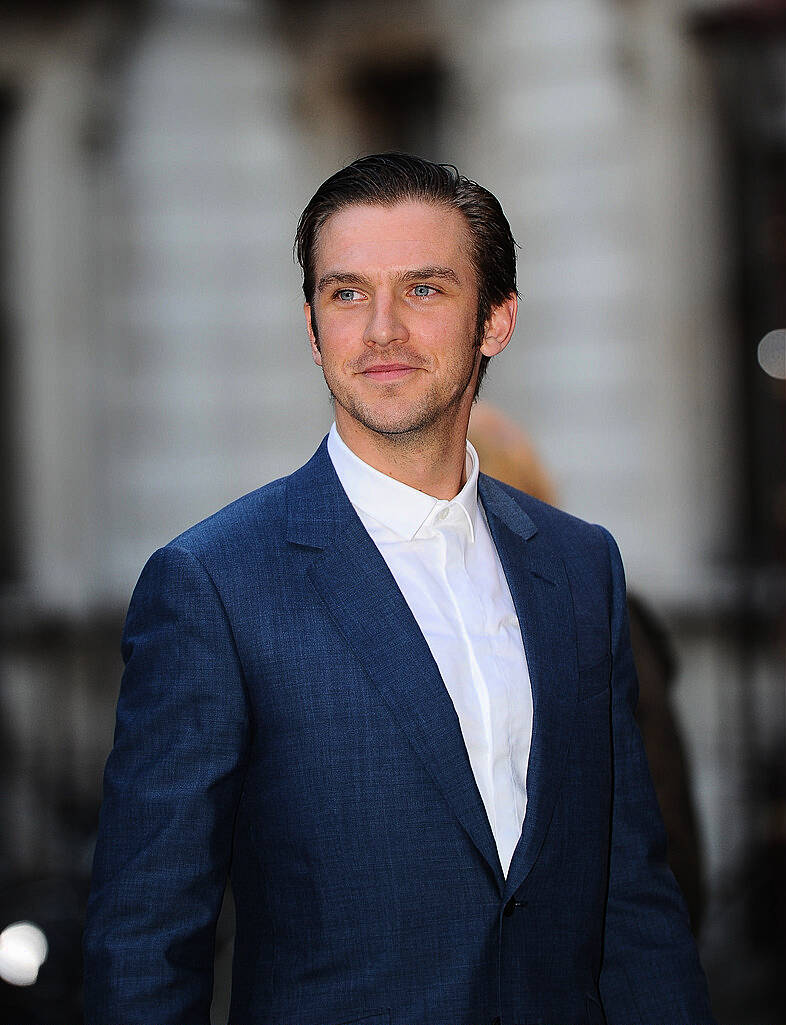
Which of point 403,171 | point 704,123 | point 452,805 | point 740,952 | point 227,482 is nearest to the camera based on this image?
point 452,805

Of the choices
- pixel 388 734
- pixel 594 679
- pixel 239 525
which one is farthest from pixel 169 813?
pixel 594 679

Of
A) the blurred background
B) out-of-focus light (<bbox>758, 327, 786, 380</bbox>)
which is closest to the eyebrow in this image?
the blurred background

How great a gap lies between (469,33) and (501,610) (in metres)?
5.48

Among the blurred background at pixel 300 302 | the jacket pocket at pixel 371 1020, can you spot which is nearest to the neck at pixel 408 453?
the jacket pocket at pixel 371 1020

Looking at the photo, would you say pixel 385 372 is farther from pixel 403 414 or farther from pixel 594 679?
pixel 594 679

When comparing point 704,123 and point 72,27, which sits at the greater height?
point 72,27

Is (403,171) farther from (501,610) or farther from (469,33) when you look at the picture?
(469,33)

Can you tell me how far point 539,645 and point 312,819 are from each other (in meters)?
0.39

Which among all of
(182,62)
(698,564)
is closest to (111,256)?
(182,62)

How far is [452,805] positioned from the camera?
5.07 feet

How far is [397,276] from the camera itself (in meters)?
1.67

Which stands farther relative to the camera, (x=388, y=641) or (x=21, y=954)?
(x=21, y=954)

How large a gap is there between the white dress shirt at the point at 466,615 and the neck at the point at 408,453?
17 millimetres

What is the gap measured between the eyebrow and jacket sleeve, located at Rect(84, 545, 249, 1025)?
16.2 inches
